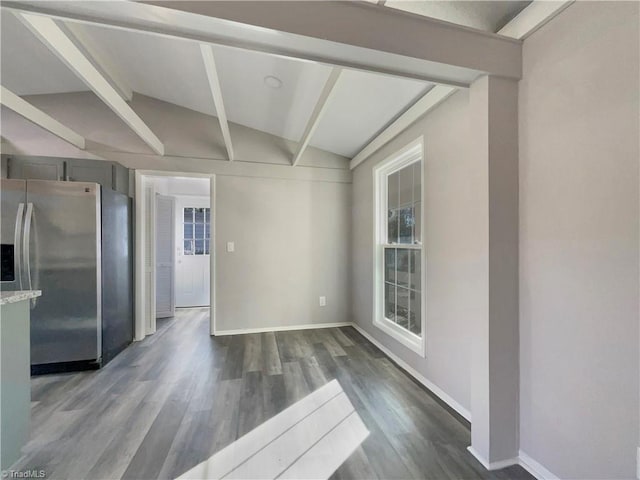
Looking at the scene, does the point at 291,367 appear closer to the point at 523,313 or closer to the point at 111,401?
the point at 111,401

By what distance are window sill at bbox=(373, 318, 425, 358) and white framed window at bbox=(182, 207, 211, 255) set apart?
12.3ft

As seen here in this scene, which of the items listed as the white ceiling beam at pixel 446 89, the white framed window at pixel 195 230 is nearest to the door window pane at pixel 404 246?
the white ceiling beam at pixel 446 89

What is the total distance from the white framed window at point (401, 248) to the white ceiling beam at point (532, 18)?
881 mm

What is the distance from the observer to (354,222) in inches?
148

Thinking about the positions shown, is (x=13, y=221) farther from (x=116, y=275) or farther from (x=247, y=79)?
(x=247, y=79)

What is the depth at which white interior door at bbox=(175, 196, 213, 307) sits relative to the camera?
16.3 feet

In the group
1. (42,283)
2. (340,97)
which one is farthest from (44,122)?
(340,97)

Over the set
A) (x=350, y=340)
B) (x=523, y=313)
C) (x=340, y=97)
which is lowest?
(x=350, y=340)

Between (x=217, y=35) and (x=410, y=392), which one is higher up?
(x=217, y=35)

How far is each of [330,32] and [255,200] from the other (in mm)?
2575

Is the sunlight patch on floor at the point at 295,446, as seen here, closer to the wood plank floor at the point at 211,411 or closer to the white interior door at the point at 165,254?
the wood plank floor at the point at 211,411

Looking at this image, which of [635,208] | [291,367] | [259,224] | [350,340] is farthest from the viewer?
[259,224]

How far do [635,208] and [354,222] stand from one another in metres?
2.88
